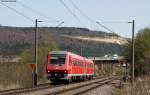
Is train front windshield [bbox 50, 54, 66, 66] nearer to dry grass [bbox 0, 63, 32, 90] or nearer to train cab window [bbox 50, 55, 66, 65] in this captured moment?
train cab window [bbox 50, 55, 66, 65]

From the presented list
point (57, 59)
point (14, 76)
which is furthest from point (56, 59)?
point (14, 76)

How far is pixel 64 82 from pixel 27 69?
425cm

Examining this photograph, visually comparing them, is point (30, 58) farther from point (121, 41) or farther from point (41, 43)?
point (121, 41)

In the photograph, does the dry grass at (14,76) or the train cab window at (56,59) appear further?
the train cab window at (56,59)

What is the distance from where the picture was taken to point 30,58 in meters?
82.1

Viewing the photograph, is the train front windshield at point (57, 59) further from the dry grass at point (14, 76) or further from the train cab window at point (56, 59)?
the dry grass at point (14, 76)

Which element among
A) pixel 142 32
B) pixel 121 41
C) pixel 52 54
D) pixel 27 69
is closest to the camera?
pixel 52 54

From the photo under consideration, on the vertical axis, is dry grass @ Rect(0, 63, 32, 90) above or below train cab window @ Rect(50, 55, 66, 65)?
below

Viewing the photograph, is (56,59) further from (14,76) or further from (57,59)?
(14,76)

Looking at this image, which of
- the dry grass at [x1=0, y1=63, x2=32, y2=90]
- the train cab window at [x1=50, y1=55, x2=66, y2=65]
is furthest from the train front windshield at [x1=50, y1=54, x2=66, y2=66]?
the dry grass at [x1=0, y1=63, x2=32, y2=90]

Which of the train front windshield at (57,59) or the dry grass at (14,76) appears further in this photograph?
the train front windshield at (57,59)

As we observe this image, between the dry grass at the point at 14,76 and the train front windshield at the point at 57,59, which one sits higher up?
the train front windshield at the point at 57,59

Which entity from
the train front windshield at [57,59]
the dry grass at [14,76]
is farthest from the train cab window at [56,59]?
the dry grass at [14,76]

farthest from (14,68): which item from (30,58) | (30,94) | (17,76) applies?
(30,58)
